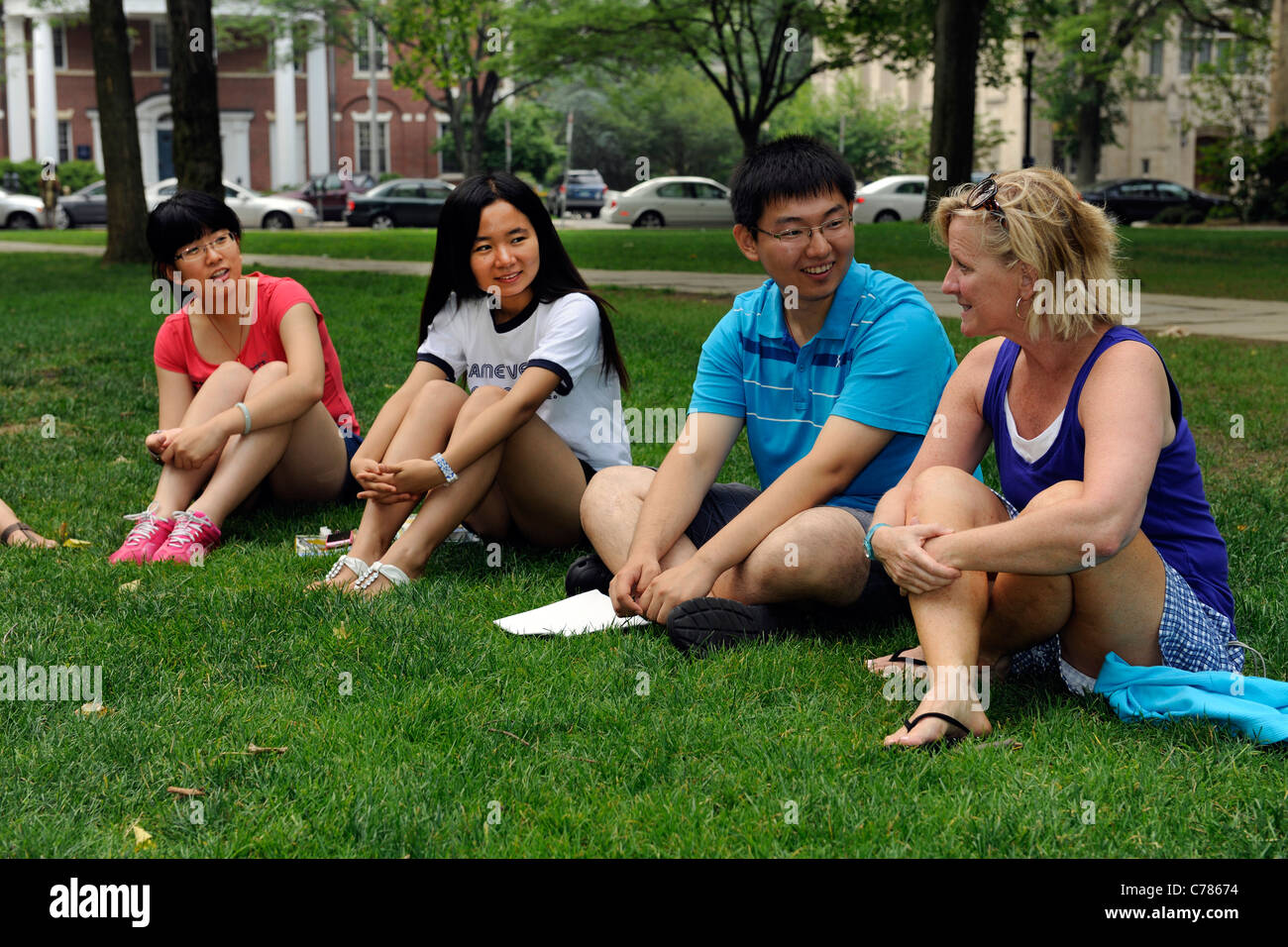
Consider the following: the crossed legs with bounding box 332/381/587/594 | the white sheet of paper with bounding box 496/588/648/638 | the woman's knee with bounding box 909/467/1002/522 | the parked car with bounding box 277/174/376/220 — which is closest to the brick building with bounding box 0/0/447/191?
the parked car with bounding box 277/174/376/220

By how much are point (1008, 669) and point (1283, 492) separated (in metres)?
2.50

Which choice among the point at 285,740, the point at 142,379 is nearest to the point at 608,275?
the point at 142,379

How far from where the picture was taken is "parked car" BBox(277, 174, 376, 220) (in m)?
35.2

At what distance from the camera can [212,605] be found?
12.7 feet

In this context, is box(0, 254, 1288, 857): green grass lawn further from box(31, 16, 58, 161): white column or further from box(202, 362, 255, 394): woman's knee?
box(31, 16, 58, 161): white column

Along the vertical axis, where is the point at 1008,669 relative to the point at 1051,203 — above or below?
below

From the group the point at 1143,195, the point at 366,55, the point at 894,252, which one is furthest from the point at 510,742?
the point at 366,55

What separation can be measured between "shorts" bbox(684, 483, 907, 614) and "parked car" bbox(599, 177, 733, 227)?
27036 millimetres

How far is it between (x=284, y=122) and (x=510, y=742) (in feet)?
154

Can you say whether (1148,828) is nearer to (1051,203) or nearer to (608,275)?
(1051,203)

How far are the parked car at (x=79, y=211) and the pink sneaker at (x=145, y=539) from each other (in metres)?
30.6

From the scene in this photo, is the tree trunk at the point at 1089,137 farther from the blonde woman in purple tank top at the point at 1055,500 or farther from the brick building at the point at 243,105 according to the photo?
the blonde woman in purple tank top at the point at 1055,500

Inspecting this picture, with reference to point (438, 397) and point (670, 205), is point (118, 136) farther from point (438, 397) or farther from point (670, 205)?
point (670, 205)
